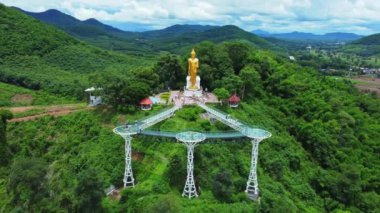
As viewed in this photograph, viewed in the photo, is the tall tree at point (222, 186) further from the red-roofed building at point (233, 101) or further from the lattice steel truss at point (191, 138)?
the red-roofed building at point (233, 101)

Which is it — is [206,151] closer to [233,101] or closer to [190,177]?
[190,177]

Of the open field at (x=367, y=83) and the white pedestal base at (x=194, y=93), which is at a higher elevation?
the white pedestal base at (x=194, y=93)

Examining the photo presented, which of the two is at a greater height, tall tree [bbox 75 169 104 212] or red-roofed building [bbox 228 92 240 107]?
red-roofed building [bbox 228 92 240 107]

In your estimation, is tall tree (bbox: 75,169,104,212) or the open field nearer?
tall tree (bbox: 75,169,104,212)

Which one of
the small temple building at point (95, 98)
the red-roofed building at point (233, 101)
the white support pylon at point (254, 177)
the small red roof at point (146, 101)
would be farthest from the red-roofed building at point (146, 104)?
the white support pylon at point (254, 177)

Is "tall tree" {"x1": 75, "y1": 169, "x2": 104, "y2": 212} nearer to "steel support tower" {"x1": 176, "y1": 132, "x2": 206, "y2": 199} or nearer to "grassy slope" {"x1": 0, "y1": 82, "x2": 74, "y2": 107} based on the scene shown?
"steel support tower" {"x1": 176, "y1": 132, "x2": 206, "y2": 199}

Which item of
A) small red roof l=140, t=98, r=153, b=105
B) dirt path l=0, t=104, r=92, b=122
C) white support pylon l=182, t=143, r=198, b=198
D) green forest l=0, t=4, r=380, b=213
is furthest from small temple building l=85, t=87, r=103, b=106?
white support pylon l=182, t=143, r=198, b=198
